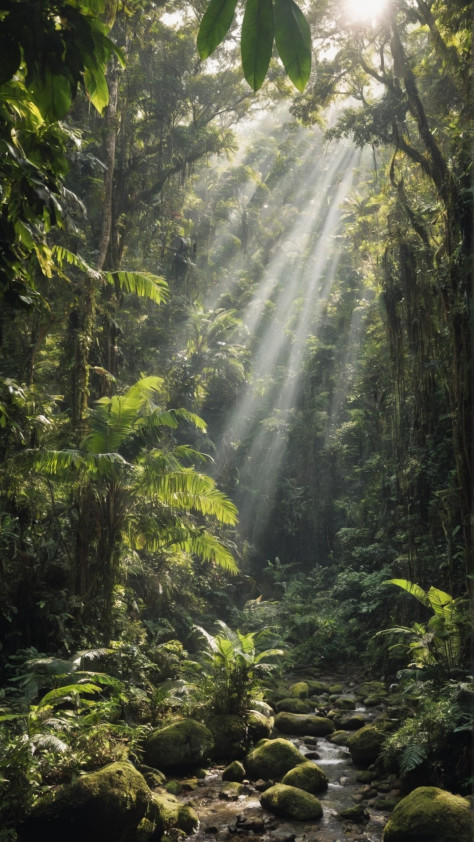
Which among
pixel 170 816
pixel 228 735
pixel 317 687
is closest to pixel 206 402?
pixel 317 687

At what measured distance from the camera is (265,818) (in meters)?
5.18

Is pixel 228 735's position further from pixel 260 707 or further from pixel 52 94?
pixel 52 94

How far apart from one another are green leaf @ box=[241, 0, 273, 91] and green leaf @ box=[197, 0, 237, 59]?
53 millimetres

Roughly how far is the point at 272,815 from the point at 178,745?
136 centimetres

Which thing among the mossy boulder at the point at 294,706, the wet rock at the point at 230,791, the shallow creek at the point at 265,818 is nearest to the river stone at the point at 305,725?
the mossy boulder at the point at 294,706

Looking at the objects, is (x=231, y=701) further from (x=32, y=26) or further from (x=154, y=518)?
(x=32, y=26)

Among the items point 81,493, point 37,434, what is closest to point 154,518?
point 81,493

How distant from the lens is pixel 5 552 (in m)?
6.97

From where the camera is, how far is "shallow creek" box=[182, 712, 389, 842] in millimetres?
4809

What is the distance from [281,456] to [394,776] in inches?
581

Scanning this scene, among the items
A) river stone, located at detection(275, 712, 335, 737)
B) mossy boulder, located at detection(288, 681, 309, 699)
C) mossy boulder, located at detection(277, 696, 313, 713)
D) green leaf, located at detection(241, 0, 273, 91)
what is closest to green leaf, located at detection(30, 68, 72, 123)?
green leaf, located at detection(241, 0, 273, 91)

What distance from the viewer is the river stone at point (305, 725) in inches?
311

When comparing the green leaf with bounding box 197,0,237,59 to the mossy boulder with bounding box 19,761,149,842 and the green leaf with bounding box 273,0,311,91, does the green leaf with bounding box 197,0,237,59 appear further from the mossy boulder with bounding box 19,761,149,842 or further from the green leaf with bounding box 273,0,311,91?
the mossy boulder with bounding box 19,761,149,842

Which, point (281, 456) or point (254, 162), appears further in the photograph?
point (254, 162)
